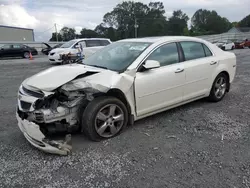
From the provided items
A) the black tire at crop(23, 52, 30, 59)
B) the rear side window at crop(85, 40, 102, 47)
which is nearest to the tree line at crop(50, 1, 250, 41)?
the black tire at crop(23, 52, 30, 59)

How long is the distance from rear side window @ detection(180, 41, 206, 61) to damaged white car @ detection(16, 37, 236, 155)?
0.07ft

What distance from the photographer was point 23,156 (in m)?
3.08

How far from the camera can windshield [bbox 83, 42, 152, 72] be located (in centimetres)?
378

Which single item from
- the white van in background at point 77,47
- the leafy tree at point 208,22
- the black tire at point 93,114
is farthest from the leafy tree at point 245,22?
the black tire at point 93,114

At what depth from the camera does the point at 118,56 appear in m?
4.07

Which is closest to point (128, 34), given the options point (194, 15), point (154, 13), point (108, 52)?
point (154, 13)

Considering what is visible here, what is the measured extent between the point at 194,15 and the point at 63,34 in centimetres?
5966

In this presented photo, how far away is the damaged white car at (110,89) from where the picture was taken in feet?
10.4

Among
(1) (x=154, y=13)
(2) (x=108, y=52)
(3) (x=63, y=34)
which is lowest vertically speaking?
(2) (x=108, y=52)

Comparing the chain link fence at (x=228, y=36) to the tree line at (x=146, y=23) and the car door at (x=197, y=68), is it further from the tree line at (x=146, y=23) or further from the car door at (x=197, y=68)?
the car door at (x=197, y=68)

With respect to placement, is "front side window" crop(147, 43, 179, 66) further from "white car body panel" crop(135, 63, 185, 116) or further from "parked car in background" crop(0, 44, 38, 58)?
"parked car in background" crop(0, 44, 38, 58)

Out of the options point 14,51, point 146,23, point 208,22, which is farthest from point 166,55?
point 208,22

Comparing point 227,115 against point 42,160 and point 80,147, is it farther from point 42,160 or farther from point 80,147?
point 42,160

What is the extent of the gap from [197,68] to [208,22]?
90.6 meters
